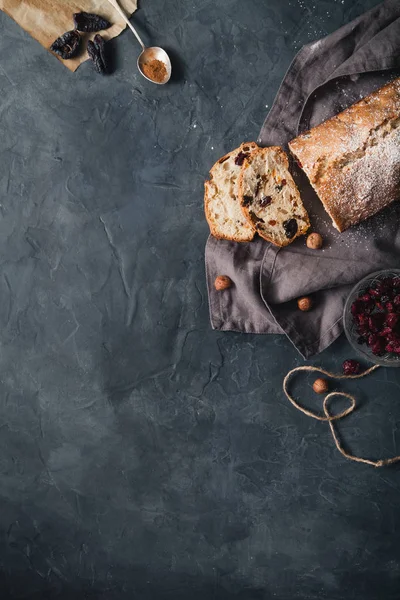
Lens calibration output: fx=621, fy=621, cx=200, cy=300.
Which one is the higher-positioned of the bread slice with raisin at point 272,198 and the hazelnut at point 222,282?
the bread slice with raisin at point 272,198

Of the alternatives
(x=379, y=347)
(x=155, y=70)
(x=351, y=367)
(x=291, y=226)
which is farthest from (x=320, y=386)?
(x=155, y=70)

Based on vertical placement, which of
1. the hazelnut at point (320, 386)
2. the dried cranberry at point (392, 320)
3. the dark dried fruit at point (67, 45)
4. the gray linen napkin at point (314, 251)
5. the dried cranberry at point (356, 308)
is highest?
the dark dried fruit at point (67, 45)

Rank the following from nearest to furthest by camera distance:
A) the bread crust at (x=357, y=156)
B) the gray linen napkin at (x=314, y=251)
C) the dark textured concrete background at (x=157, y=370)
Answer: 1. the bread crust at (x=357, y=156)
2. the gray linen napkin at (x=314, y=251)
3. the dark textured concrete background at (x=157, y=370)

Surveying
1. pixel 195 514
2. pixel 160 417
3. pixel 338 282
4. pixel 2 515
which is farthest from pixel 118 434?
pixel 338 282

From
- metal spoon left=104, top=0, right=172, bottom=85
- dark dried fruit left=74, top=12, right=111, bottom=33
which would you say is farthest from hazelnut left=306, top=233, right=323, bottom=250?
dark dried fruit left=74, top=12, right=111, bottom=33

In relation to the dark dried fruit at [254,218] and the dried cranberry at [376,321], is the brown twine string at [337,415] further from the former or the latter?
the dark dried fruit at [254,218]

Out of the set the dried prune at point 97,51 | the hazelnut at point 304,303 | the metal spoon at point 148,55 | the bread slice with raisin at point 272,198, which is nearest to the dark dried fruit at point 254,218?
the bread slice with raisin at point 272,198
